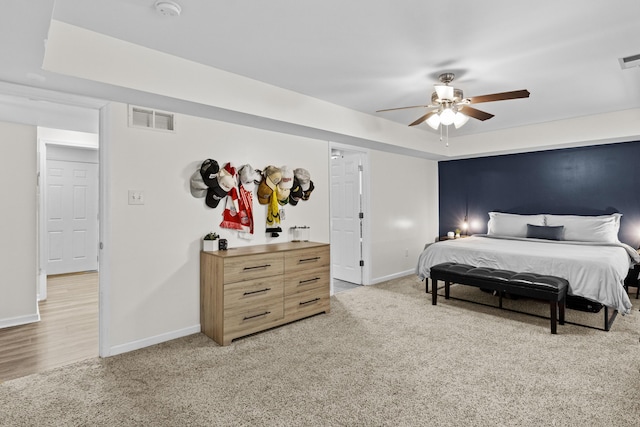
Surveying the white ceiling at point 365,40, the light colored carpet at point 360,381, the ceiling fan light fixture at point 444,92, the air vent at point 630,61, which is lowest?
the light colored carpet at point 360,381

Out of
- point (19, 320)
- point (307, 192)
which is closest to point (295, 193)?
point (307, 192)

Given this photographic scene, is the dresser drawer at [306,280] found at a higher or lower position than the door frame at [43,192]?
lower

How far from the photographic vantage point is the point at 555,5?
2129 mm

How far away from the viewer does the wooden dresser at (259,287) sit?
3047 mm

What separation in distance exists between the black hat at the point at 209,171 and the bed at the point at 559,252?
294 centimetres

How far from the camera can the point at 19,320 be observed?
3.58 meters

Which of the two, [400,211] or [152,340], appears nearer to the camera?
[152,340]

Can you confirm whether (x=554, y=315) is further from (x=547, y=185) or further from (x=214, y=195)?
(x=214, y=195)

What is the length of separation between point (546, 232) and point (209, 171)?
4.69 metres

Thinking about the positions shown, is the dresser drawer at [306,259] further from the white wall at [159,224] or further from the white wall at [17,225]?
the white wall at [17,225]

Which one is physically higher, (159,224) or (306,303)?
(159,224)

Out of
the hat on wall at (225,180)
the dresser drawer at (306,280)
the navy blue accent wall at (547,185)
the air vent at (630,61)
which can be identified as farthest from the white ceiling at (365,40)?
the dresser drawer at (306,280)

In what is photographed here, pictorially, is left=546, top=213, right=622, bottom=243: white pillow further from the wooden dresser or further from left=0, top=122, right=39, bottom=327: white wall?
left=0, top=122, right=39, bottom=327: white wall

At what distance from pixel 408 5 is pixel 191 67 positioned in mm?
1853
